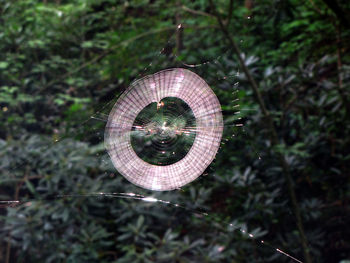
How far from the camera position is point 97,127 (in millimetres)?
580

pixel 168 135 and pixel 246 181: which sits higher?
pixel 168 135

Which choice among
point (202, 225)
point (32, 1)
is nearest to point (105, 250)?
point (202, 225)

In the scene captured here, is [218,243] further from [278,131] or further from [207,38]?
[207,38]

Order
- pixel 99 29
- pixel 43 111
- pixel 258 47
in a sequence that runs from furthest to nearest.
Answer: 1. pixel 99 29
2. pixel 43 111
3. pixel 258 47

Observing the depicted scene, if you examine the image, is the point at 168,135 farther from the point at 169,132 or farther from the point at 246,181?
the point at 246,181

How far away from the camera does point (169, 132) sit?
0.60 metres

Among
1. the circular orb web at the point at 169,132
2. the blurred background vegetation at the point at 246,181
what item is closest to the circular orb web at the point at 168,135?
the circular orb web at the point at 169,132

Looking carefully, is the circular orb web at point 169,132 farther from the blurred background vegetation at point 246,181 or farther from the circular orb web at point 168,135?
the blurred background vegetation at point 246,181

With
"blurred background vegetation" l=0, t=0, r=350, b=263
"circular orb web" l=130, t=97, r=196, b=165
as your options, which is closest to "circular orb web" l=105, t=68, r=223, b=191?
"circular orb web" l=130, t=97, r=196, b=165

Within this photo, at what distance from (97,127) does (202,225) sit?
82 cm

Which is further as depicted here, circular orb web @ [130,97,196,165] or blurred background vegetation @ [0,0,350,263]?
blurred background vegetation @ [0,0,350,263]

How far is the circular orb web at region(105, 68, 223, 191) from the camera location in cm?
58

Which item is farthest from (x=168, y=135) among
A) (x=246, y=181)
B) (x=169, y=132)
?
(x=246, y=181)

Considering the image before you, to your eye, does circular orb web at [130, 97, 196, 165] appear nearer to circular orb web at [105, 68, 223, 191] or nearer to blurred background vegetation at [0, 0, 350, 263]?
circular orb web at [105, 68, 223, 191]
